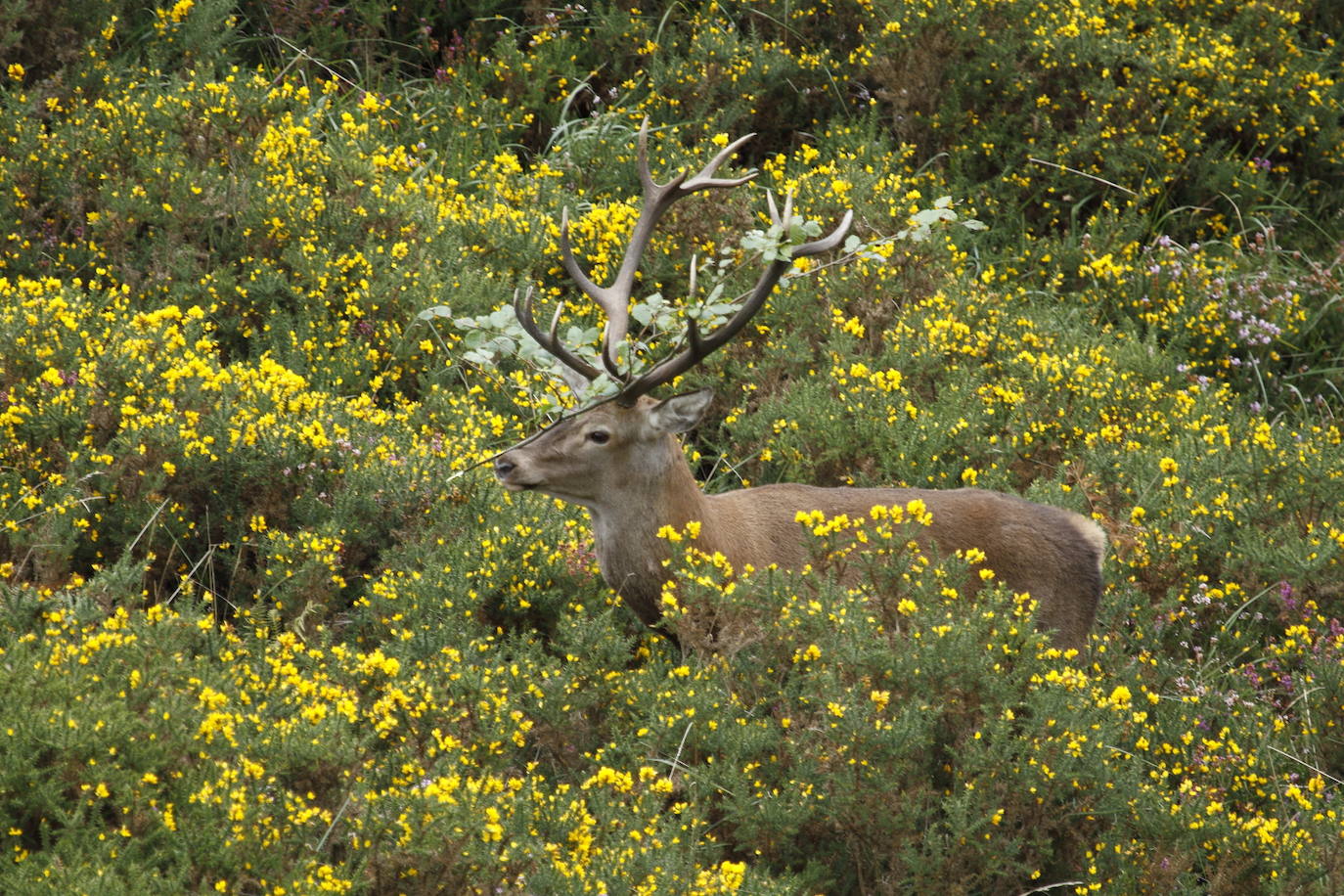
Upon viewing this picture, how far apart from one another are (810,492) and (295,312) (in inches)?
110

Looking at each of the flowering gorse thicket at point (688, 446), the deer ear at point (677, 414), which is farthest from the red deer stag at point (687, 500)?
the flowering gorse thicket at point (688, 446)

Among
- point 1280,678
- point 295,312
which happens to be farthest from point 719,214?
point 1280,678

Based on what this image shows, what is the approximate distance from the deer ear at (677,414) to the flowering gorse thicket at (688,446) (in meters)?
0.38

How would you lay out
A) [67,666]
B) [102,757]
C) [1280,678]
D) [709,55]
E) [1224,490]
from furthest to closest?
[709,55] → [1224,490] → [1280,678] → [67,666] → [102,757]

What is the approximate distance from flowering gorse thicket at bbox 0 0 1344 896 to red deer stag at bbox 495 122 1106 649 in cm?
17

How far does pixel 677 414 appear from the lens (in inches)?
225

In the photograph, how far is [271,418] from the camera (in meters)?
6.24

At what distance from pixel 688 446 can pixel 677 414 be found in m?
1.70

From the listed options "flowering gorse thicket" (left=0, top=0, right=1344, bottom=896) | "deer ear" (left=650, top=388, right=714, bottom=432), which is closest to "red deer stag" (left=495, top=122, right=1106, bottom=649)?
"deer ear" (left=650, top=388, right=714, bottom=432)

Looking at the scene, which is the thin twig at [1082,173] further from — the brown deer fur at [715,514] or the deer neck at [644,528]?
the deer neck at [644,528]

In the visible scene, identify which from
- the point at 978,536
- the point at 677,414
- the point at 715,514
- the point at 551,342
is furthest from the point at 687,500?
the point at 978,536

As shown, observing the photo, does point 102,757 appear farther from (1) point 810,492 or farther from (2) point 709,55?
(2) point 709,55

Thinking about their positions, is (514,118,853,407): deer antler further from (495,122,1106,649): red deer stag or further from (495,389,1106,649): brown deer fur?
(495,389,1106,649): brown deer fur

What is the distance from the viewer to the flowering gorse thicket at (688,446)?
4523 millimetres
